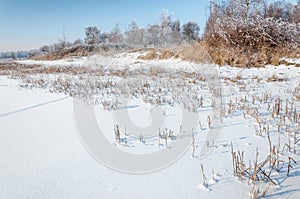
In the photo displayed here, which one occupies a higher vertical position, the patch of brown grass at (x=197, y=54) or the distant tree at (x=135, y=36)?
the distant tree at (x=135, y=36)

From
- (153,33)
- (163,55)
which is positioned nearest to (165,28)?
(153,33)

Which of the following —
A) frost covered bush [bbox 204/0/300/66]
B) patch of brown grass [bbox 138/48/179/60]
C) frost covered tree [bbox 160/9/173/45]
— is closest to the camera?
frost covered bush [bbox 204/0/300/66]

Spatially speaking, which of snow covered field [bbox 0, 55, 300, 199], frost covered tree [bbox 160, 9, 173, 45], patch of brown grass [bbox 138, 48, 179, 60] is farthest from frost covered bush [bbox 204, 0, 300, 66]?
frost covered tree [bbox 160, 9, 173, 45]

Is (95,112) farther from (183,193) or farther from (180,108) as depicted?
(183,193)

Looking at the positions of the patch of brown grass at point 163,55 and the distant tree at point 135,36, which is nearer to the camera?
the patch of brown grass at point 163,55

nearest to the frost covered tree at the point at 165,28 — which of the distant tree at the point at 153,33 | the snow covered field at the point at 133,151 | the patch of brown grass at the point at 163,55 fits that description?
the distant tree at the point at 153,33

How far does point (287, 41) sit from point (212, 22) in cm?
426

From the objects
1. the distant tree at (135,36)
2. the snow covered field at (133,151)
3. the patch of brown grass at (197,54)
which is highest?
the distant tree at (135,36)

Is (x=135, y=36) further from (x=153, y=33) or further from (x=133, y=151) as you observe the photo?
(x=133, y=151)

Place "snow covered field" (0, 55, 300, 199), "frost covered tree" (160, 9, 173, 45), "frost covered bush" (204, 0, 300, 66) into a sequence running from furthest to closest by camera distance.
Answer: "frost covered tree" (160, 9, 173, 45) < "frost covered bush" (204, 0, 300, 66) < "snow covered field" (0, 55, 300, 199)

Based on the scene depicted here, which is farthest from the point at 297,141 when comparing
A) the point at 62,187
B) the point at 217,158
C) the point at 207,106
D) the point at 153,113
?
the point at 62,187

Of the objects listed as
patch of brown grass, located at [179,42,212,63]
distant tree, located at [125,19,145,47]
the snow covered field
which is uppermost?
distant tree, located at [125,19,145,47]

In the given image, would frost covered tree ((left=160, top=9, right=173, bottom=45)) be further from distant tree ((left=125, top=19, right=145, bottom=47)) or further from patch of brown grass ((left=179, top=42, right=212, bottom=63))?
patch of brown grass ((left=179, top=42, right=212, bottom=63))

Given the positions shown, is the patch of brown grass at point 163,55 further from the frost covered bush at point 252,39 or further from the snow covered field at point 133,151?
the snow covered field at point 133,151
